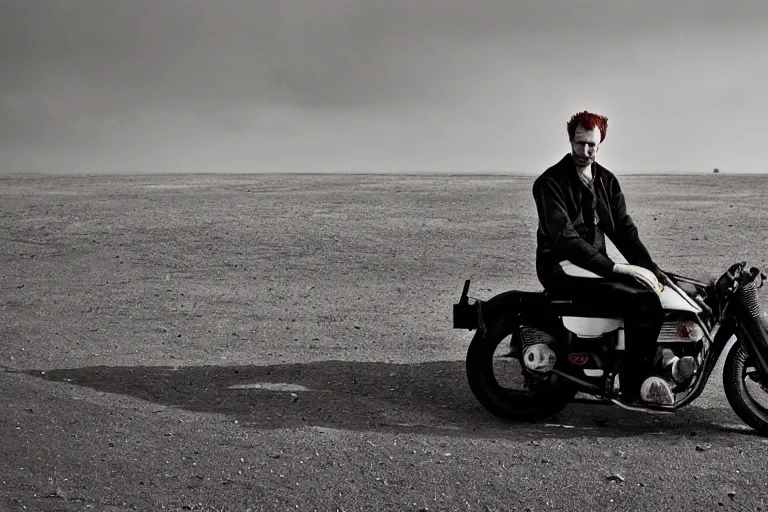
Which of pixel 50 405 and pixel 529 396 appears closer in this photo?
pixel 529 396

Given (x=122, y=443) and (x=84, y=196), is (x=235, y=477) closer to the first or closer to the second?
(x=122, y=443)

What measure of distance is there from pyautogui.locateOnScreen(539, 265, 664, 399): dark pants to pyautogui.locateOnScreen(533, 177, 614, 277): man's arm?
0.13 m

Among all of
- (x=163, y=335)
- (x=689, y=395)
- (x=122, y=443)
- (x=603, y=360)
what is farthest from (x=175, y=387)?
(x=689, y=395)

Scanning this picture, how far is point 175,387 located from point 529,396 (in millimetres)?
2630

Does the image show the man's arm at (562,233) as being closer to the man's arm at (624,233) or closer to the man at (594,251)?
the man at (594,251)

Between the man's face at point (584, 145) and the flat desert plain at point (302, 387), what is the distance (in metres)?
1.62

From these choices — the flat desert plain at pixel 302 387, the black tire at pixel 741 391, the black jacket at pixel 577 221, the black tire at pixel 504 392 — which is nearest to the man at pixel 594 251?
the black jacket at pixel 577 221

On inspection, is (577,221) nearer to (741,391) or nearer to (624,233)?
(624,233)

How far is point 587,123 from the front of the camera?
6508 mm

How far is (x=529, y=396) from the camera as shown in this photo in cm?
675

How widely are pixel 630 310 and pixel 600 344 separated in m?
0.33

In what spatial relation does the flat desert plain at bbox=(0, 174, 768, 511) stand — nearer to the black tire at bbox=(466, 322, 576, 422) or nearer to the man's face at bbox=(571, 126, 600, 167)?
the black tire at bbox=(466, 322, 576, 422)

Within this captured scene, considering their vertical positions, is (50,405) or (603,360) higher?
(603,360)

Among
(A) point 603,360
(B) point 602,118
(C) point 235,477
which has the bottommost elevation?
(C) point 235,477
